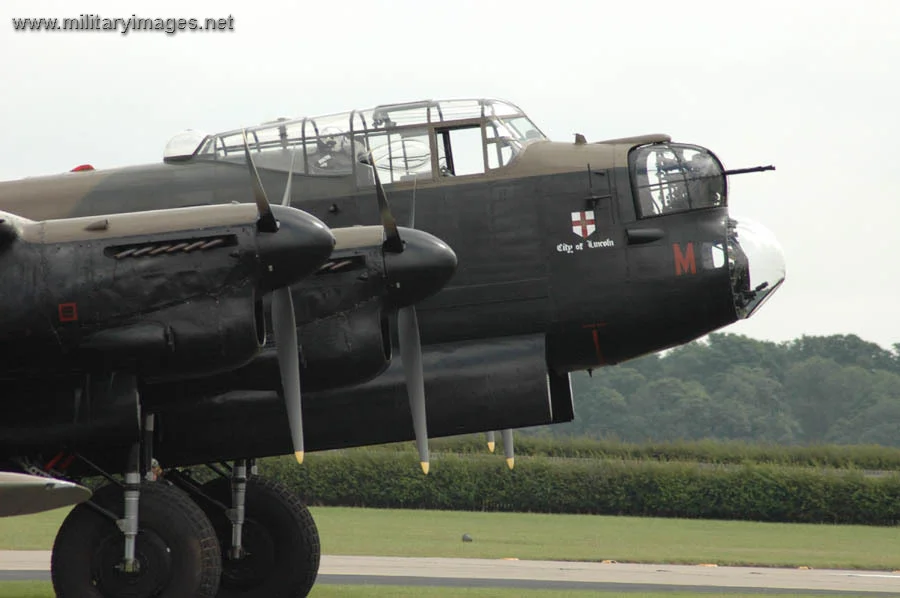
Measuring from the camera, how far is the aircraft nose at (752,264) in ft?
53.5

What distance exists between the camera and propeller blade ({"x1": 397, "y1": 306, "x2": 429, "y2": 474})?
50.6ft

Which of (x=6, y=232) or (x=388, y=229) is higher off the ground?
(x=6, y=232)

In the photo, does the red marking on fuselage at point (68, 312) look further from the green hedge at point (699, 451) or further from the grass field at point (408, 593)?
the green hedge at point (699, 451)

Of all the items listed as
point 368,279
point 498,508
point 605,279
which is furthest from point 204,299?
point 498,508

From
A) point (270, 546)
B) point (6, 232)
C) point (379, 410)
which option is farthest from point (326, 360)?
point (6, 232)

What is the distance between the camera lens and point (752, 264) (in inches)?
648

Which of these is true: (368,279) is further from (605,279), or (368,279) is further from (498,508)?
(498,508)

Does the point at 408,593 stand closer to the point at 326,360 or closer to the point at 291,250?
the point at 326,360

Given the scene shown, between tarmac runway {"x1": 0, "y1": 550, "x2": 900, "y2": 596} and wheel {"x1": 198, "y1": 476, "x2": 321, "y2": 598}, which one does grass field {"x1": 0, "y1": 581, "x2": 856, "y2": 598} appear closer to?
tarmac runway {"x1": 0, "y1": 550, "x2": 900, "y2": 596}

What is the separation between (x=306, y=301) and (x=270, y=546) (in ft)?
11.0

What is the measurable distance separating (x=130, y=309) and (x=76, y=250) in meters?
0.75

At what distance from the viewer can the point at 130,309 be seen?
44.6 ft

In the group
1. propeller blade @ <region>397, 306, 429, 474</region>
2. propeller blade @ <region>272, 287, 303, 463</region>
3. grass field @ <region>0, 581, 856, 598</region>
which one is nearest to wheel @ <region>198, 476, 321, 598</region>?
grass field @ <region>0, 581, 856, 598</region>

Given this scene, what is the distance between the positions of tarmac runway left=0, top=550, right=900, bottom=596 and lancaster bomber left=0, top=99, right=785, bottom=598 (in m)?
3.68
